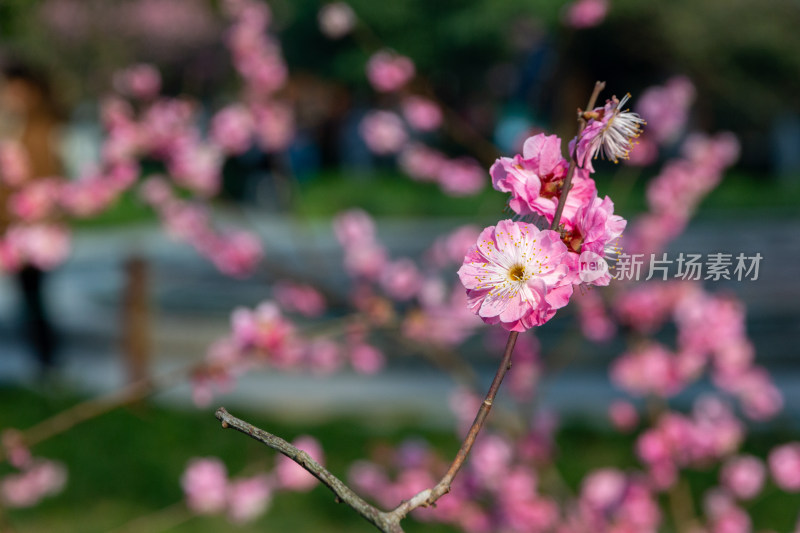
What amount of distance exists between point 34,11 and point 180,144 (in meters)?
2.40

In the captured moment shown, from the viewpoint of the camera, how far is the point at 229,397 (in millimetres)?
6816

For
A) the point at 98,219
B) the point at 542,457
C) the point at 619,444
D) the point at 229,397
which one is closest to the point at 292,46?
the point at 98,219

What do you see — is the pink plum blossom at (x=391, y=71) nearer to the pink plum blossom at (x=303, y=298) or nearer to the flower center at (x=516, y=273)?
the pink plum blossom at (x=303, y=298)

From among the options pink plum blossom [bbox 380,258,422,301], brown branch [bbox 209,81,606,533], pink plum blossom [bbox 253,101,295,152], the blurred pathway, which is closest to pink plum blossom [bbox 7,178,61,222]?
pink plum blossom [bbox 253,101,295,152]

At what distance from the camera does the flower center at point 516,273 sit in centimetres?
81

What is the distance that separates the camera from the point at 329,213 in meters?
Result: 20.3

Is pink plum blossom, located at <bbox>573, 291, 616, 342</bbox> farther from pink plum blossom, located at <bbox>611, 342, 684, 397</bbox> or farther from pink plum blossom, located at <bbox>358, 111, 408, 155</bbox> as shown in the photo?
pink plum blossom, located at <bbox>358, 111, 408, 155</bbox>

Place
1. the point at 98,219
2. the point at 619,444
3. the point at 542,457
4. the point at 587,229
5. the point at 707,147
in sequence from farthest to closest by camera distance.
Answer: the point at 98,219, the point at 619,444, the point at 707,147, the point at 542,457, the point at 587,229

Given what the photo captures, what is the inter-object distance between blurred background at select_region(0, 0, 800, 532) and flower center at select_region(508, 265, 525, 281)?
49 centimetres

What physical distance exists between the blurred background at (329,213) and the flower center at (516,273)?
1.61 feet

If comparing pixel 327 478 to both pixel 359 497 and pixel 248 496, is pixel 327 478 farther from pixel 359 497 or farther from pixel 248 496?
pixel 248 496

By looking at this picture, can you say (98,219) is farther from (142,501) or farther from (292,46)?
(142,501)

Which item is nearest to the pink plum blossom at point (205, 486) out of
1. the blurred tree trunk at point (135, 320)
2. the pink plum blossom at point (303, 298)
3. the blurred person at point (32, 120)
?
the pink plum blossom at point (303, 298)

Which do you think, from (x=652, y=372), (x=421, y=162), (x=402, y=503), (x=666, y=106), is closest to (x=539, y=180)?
(x=402, y=503)
